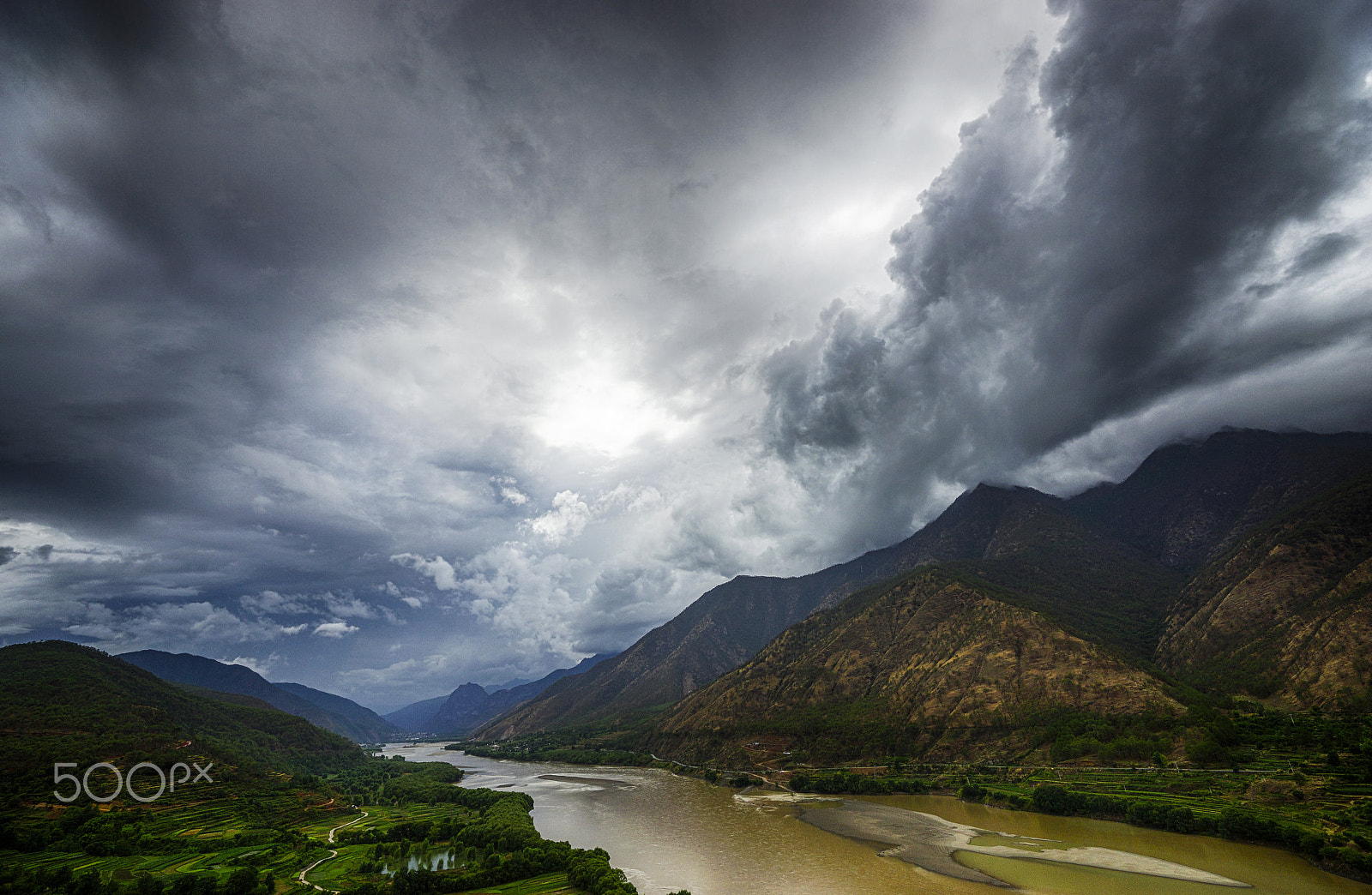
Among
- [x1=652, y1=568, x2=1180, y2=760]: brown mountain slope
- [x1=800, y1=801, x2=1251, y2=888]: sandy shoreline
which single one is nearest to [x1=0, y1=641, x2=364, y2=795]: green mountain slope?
[x1=800, y1=801, x2=1251, y2=888]: sandy shoreline

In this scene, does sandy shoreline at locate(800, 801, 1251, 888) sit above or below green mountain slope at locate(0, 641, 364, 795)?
below

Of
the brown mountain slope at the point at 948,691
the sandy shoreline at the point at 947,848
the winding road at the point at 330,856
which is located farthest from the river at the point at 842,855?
the brown mountain slope at the point at 948,691

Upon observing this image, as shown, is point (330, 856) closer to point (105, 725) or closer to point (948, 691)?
point (105, 725)

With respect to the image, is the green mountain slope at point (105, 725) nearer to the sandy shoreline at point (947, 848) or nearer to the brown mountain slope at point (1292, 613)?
the sandy shoreline at point (947, 848)

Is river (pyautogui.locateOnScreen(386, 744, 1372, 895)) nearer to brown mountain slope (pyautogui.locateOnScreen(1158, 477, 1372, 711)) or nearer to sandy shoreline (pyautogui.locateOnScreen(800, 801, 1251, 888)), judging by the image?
sandy shoreline (pyautogui.locateOnScreen(800, 801, 1251, 888))

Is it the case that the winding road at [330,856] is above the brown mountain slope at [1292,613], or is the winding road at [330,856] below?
below

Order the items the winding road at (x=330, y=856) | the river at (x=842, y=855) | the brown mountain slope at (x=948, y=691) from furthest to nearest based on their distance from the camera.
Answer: the brown mountain slope at (x=948, y=691) → the winding road at (x=330, y=856) → the river at (x=842, y=855)

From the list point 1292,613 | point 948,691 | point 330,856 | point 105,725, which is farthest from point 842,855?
point 105,725

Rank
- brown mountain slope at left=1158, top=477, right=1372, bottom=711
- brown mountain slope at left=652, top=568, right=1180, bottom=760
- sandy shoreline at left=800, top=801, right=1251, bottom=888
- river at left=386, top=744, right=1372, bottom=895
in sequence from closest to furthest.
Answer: river at left=386, top=744, right=1372, bottom=895 → sandy shoreline at left=800, top=801, right=1251, bottom=888 → brown mountain slope at left=1158, top=477, right=1372, bottom=711 → brown mountain slope at left=652, top=568, right=1180, bottom=760

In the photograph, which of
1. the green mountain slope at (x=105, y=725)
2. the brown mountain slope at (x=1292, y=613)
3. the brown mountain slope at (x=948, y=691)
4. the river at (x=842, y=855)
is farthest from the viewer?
the brown mountain slope at (x=948, y=691)
